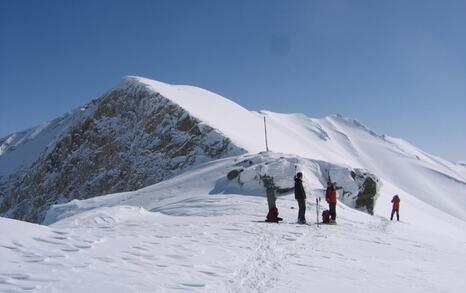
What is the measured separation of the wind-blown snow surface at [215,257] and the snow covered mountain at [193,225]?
3 centimetres

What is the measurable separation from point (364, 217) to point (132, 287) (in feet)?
50.5

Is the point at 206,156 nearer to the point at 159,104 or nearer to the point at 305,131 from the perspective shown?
the point at 159,104

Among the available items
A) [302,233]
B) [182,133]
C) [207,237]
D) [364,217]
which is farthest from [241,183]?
[182,133]

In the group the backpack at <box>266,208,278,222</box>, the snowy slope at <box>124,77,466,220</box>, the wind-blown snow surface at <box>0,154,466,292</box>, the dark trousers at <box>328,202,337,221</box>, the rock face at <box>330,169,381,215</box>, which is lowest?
the wind-blown snow surface at <box>0,154,466,292</box>

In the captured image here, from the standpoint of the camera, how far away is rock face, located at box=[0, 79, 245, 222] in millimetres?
43072

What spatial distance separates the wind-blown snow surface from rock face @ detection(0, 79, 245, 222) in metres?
23.3

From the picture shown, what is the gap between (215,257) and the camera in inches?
382

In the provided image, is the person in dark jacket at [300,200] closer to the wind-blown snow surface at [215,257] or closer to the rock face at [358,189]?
the wind-blown snow surface at [215,257]

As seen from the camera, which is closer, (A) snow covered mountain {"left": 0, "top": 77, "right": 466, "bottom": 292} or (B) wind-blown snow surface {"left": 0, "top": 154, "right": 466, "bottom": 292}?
(B) wind-blown snow surface {"left": 0, "top": 154, "right": 466, "bottom": 292}

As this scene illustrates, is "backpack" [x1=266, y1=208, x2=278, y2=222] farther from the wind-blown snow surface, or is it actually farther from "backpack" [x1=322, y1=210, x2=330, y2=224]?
"backpack" [x1=322, y1=210, x2=330, y2=224]

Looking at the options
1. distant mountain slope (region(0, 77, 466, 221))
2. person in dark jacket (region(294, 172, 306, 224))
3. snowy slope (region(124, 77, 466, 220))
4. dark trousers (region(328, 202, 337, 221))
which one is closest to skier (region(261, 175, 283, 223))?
person in dark jacket (region(294, 172, 306, 224))

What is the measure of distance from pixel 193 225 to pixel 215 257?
424cm

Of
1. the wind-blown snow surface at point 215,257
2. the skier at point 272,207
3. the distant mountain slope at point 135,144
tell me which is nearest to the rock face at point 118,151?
the distant mountain slope at point 135,144

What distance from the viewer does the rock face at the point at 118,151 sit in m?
43.1
